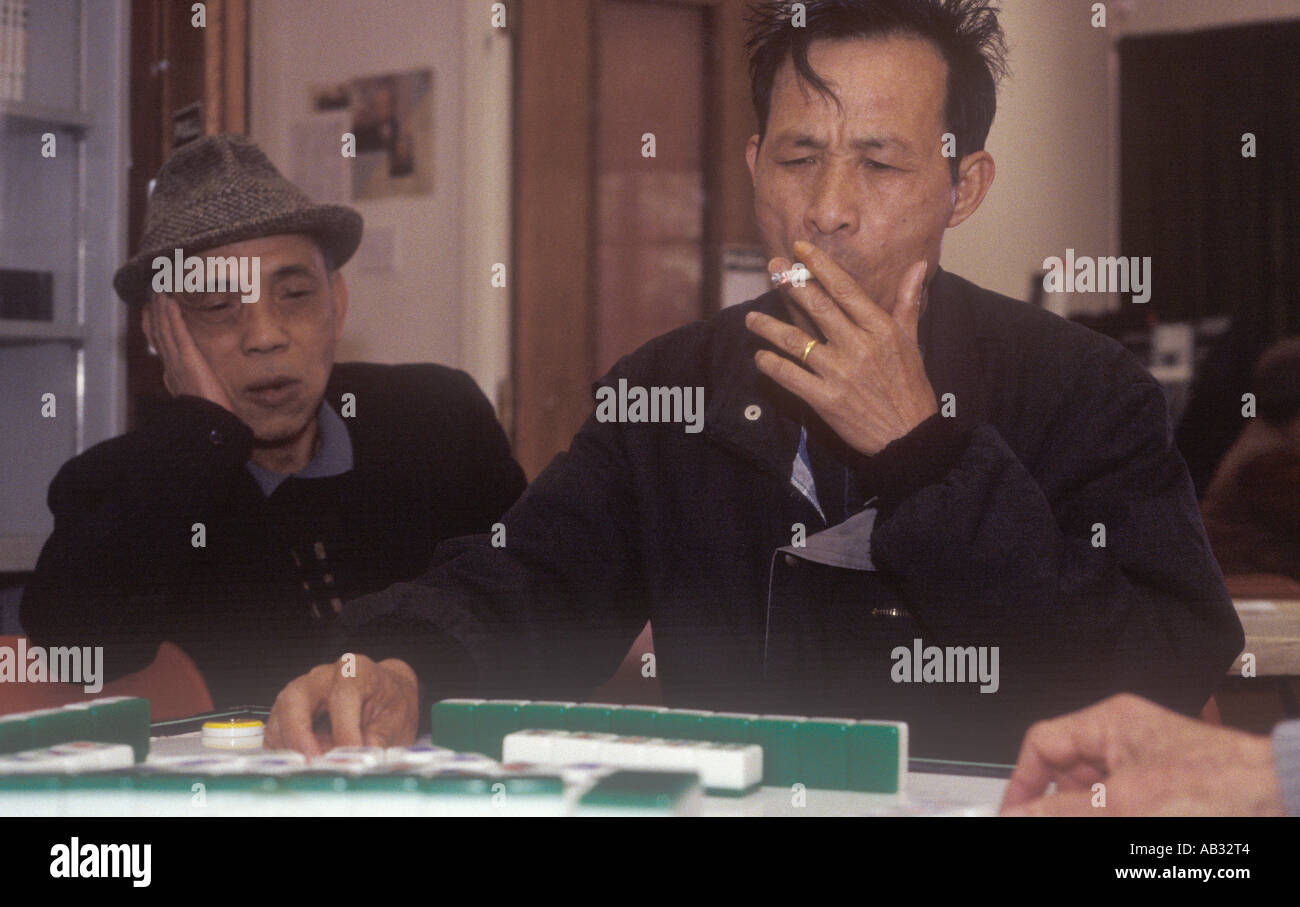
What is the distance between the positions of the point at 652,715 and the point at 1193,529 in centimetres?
58

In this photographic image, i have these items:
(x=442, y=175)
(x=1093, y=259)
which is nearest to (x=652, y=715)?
(x=442, y=175)

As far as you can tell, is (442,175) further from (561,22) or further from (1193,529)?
(1193,529)

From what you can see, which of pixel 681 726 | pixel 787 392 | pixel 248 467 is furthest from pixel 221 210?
pixel 681 726

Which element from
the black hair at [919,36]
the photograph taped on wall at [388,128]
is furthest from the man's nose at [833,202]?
the photograph taped on wall at [388,128]

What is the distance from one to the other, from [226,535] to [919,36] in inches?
43.9

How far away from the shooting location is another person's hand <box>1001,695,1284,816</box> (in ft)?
2.08

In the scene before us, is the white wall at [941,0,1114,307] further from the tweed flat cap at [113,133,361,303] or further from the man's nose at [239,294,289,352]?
the man's nose at [239,294,289,352]

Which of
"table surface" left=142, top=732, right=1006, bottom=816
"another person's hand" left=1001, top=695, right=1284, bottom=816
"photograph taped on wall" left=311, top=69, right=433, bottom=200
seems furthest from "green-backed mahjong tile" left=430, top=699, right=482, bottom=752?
"photograph taped on wall" left=311, top=69, right=433, bottom=200

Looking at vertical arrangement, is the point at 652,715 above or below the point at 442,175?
below

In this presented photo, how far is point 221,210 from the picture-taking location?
1.85 meters

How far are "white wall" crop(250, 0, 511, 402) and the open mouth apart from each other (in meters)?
1.20

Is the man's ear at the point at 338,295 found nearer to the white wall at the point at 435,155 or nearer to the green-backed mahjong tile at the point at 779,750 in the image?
the white wall at the point at 435,155
